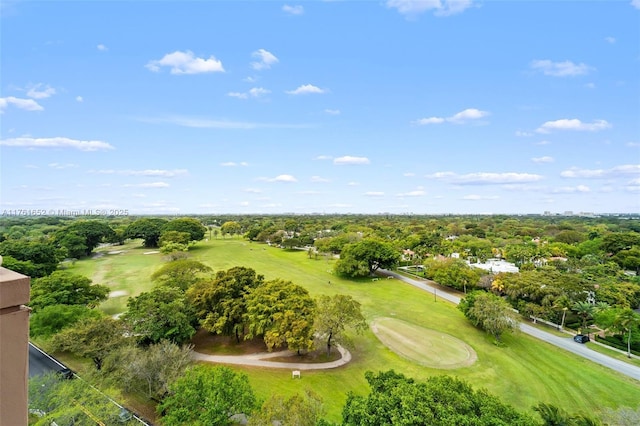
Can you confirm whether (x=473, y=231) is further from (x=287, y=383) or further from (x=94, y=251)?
(x=94, y=251)

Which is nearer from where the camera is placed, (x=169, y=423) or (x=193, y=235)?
(x=169, y=423)

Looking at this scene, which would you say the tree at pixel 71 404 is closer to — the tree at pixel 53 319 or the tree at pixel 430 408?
the tree at pixel 53 319

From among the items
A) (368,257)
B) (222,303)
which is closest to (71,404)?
(222,303)

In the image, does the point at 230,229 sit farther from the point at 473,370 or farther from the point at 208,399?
the point at 208,399

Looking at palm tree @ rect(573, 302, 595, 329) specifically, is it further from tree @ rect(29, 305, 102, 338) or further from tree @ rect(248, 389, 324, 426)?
tree @ rect(29, 305, 102, 338)

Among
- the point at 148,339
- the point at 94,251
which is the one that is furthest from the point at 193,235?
the point at 148,339

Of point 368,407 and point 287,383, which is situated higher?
point 368,407

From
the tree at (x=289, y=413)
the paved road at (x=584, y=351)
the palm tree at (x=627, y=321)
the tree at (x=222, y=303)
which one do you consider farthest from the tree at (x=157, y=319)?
the palm tree at (x=627, y=321)
